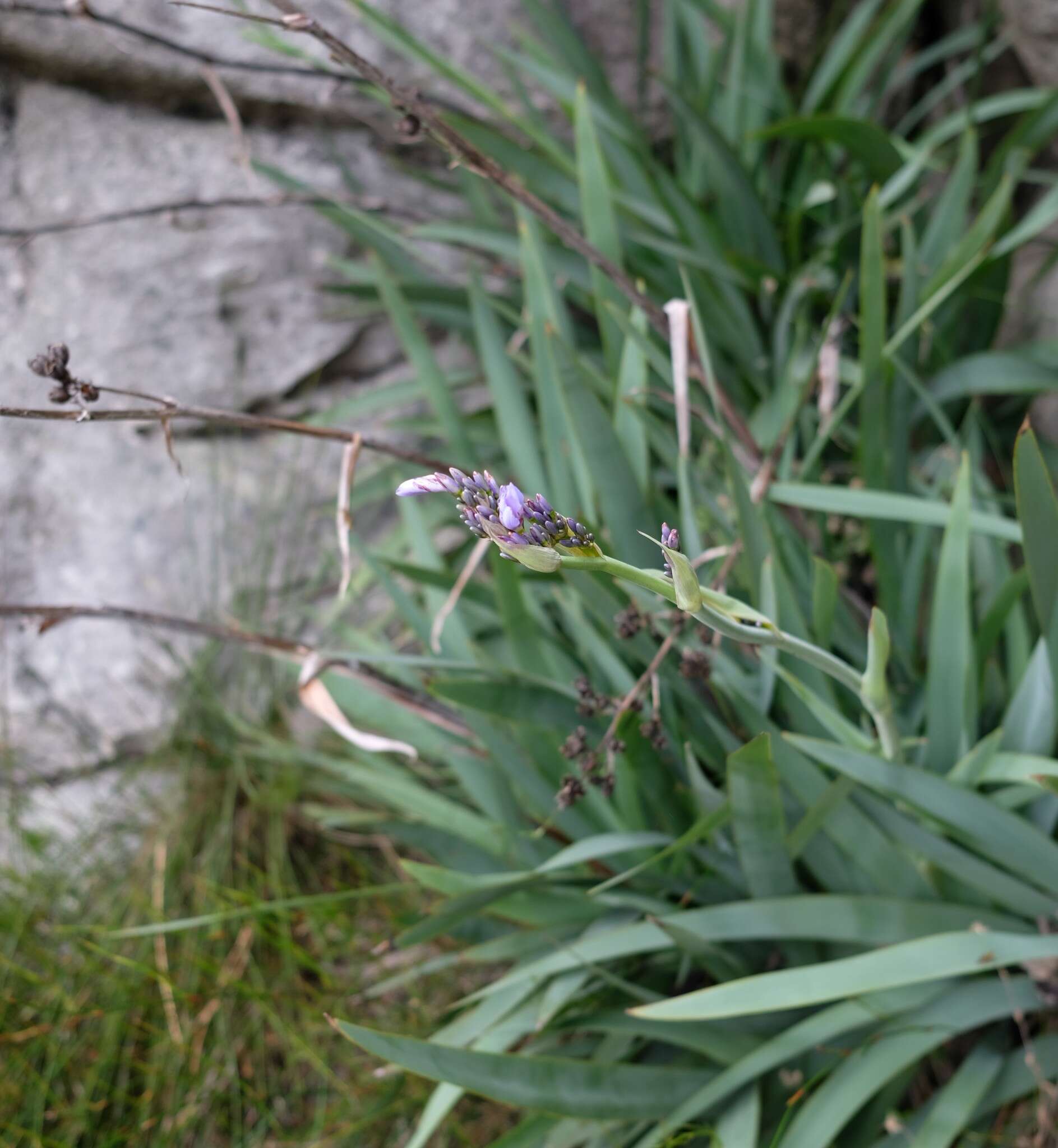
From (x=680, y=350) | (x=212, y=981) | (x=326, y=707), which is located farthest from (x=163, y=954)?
(x=680, y=350)

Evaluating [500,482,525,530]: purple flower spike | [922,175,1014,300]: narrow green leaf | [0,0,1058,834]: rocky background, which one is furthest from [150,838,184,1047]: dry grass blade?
[922,175,1014,300]: narrow green leaf

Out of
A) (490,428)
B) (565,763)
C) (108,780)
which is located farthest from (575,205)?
(108,780)

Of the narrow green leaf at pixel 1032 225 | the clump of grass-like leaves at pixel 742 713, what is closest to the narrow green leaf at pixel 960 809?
the clump of grass-like leaves at pixel 742 713

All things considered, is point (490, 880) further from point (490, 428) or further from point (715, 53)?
point (715, 53)

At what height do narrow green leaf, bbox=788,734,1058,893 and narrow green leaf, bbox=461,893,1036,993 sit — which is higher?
narrow green leaf, bbox=788,734,1058,893

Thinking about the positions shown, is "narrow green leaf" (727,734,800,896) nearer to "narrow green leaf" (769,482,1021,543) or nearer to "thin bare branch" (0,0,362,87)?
"narrow green leaf" (769,482,1021,543)

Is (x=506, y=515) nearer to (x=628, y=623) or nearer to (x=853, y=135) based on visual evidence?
(x=628, y=623)
